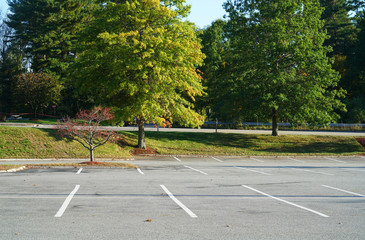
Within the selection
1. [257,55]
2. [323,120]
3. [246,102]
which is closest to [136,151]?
[246,102]

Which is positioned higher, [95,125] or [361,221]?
[95,125]

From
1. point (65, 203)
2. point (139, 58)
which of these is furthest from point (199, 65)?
point (65, 203)

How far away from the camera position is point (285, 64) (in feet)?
Result: 101

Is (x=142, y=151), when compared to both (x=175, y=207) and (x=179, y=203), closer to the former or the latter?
(x=179, y=203)

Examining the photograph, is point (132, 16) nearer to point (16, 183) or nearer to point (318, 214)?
point (16, 183)

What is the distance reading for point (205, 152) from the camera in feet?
86.6

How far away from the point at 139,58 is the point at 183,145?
9.22m

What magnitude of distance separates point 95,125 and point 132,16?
9044 millimetres

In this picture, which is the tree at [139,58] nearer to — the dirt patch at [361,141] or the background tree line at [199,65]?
the background tree line at [199,65]

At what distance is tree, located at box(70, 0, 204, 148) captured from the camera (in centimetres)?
2195

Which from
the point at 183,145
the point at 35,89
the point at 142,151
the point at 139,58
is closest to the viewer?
the point at 139,58

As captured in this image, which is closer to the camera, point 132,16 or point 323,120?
point 132,16

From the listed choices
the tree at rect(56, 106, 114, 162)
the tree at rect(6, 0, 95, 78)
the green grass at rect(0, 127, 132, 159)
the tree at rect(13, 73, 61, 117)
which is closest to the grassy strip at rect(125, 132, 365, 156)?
the green grass at rect(0, 127, 132, 159)

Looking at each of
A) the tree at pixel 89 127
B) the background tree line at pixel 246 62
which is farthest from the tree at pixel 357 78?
the tree at pixel 89 127
